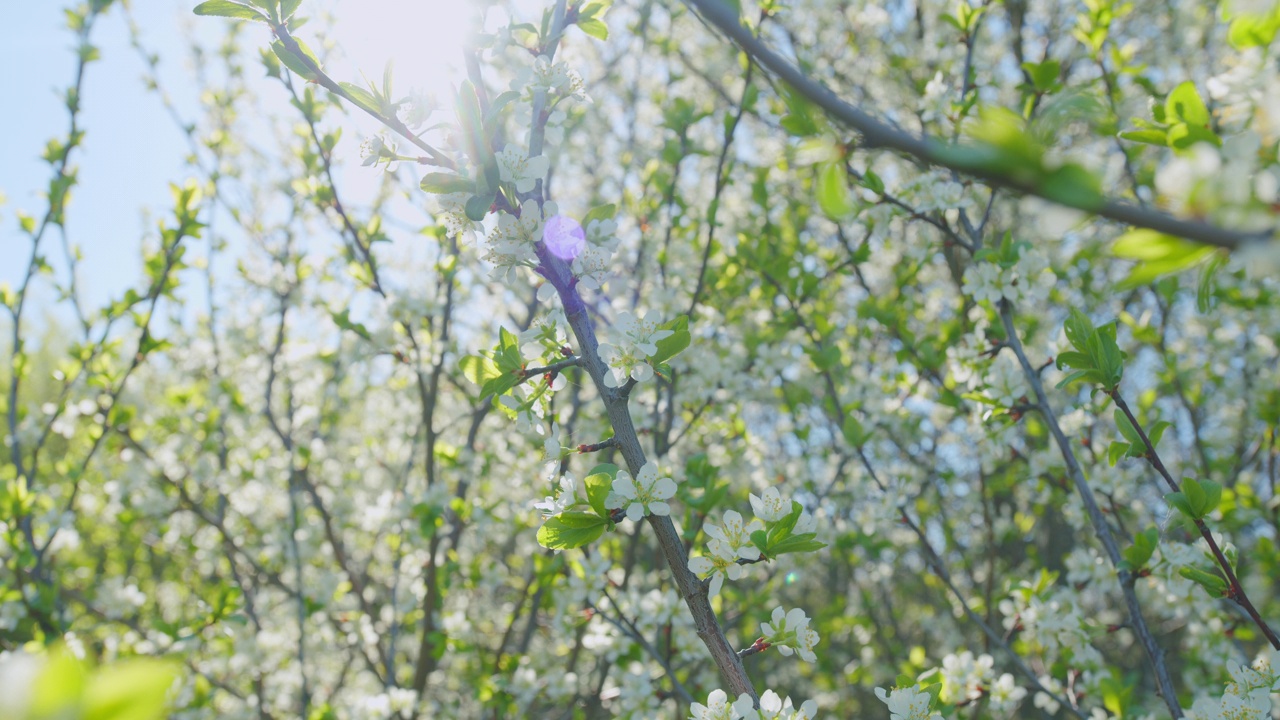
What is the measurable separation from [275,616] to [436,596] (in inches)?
108

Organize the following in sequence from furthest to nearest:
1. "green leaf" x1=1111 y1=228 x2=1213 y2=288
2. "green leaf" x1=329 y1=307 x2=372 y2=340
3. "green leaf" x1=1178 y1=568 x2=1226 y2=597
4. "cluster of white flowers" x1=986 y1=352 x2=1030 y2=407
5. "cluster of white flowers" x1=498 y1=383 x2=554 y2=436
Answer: "green leaf" x1=329 y1=307 x2=372 y2=340
"cluster of white flowers" x1=986 y1=352 x2=1030 y2=407
"green leaf" x1=1178 y1=568 x2=1226 y2=597
"cluster of white flowers" x1=498 y1=383 x2=554 y2=436
"green leaf" x1=1111 y1=228 x2=1213 y2=288

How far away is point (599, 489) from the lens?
4.92 ft

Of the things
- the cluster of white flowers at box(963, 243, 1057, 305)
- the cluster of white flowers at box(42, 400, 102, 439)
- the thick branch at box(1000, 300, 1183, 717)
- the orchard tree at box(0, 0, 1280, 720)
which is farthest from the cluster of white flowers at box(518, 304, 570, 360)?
the cluster of white flowers at box(42, 400, 102, 439)

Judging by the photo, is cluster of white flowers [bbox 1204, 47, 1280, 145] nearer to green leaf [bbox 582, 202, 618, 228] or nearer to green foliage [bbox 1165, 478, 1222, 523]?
green foliage [bbox 1165, 478, 1222, 523]

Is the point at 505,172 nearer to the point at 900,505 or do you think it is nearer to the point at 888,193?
the point at 888,193

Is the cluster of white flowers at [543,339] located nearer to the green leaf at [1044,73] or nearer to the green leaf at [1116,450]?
the green leaf at [1116,450]

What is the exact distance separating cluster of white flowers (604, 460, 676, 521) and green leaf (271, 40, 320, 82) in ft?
3.67

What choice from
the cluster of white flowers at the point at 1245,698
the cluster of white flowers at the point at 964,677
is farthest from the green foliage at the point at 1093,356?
the cluster of white flowers at the point at 964,677

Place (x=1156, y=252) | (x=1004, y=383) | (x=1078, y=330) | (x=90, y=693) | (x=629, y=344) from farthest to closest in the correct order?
1. (x=1004, y=383)
2. (x=1078, y=330)
3. (x=629, y=344)
4. (x=1156, y=252)
5. (x=90, y=693)

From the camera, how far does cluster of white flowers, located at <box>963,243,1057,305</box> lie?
2475mm

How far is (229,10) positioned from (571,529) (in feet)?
4.47

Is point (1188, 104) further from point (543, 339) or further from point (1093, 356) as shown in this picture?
point (543, 339)

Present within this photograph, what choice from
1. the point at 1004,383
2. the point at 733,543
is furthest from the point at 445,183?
the point at 1004,383

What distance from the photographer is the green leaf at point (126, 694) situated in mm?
A: 530
